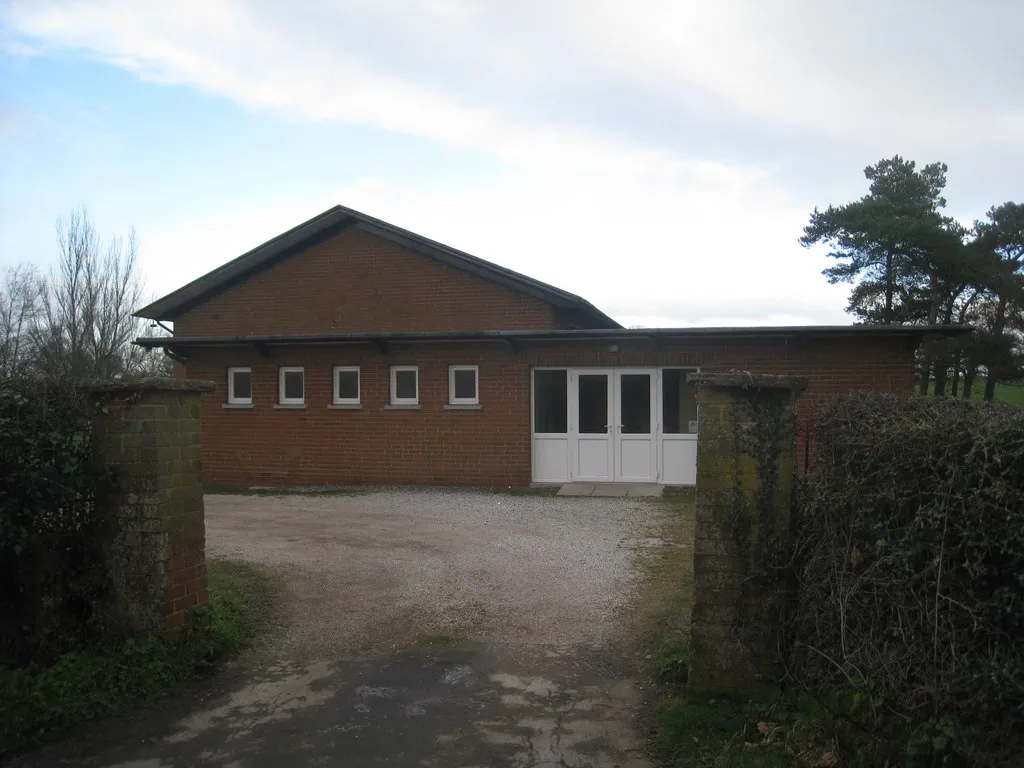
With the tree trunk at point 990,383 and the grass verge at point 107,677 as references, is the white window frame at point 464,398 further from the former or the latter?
the tree trunk at point 990,383

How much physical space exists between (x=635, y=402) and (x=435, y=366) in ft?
12.3

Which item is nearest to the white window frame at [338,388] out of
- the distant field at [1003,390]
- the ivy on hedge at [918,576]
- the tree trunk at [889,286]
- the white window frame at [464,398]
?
the white window frame at [464,398]

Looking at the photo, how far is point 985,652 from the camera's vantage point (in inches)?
130

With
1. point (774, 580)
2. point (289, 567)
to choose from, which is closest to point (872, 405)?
point (774, 580)

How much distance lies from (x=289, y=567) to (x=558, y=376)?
7.61 meters

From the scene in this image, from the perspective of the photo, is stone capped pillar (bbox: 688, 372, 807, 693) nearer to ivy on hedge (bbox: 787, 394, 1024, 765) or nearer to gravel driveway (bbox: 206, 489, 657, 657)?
ivy on hedge (bbox: 787, 394, 1024, 765)

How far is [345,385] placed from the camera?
16.0m

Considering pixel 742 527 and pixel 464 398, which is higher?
pixel 464 398

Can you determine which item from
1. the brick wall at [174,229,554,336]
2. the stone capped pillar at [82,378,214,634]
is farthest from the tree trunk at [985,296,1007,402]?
the stone capped pillar at [82,378,214,634]

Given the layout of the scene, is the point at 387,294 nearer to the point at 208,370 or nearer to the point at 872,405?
the point at 208,370

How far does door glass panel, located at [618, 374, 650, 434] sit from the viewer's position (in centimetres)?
1453

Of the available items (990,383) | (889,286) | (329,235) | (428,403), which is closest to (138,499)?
(428,403)

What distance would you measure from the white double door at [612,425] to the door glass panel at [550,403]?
158 mm

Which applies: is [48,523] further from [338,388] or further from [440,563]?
[338,388]
